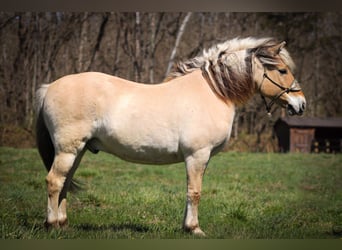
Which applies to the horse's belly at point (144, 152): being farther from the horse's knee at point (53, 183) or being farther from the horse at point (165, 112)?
the horse's knee at point (53, 183)

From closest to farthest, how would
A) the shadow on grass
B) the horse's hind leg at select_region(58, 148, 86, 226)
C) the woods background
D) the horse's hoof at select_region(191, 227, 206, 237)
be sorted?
1. the horse's hoof at select_region(191, 227, 206, 237)
2. the horse's hind leg at select_region(58, 148, 86, 226)
3. the shadow on grass
4. the woods background

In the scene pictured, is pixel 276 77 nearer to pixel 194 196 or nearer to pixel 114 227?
pixel 194 196

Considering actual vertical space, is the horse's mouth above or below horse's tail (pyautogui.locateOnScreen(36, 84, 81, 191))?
above

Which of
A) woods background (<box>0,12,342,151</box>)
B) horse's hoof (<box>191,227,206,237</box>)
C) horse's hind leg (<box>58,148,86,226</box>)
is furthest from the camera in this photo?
woods background (<box>0,12,342,151</box>)

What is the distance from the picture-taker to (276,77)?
3814 millimetres

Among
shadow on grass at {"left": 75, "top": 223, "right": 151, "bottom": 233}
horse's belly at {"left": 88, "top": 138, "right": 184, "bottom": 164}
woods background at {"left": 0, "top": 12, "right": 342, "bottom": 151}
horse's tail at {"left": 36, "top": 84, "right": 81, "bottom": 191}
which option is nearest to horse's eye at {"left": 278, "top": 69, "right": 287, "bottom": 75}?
horse's belly at {"left": 88, "top": 138, "right": 184, "bottom": 164}

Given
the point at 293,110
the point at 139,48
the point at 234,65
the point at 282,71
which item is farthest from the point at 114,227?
the point at 139,48

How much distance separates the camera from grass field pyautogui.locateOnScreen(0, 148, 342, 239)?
390 cm

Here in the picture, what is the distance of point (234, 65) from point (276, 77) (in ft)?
1.25

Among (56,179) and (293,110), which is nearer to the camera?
(56,179)

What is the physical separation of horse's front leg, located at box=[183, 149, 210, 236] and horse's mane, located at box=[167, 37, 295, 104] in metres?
0.59

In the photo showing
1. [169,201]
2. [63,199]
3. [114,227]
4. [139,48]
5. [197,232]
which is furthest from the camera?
[139,48]

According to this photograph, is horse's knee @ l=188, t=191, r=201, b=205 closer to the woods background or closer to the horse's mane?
the horse's mane

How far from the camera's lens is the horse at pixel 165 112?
3605 millimetres
